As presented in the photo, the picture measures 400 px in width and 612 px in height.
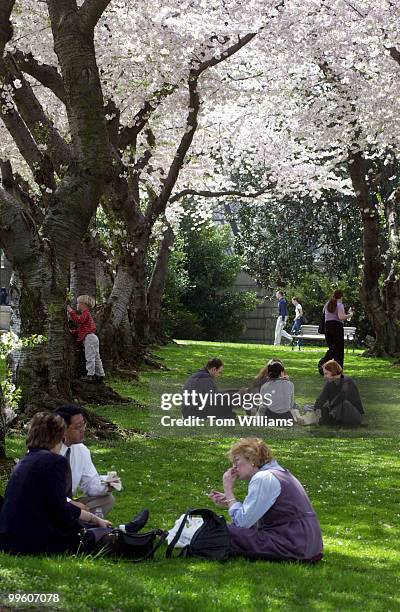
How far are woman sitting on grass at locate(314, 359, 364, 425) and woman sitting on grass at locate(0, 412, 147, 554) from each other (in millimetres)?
8131

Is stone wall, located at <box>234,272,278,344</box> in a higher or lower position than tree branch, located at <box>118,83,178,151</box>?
lower

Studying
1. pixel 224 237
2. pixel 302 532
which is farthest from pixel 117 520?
pixel 224 237

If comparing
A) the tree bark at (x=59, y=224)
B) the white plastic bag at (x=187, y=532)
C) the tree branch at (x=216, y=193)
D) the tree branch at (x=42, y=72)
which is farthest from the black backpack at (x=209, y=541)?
the tree branch at (x=216, y=193)

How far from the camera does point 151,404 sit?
17344 mm

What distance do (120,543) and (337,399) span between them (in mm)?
7938

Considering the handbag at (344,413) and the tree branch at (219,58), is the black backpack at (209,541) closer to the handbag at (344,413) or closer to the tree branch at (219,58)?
the handbag at (344,413)

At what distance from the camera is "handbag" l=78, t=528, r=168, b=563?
7188 mm

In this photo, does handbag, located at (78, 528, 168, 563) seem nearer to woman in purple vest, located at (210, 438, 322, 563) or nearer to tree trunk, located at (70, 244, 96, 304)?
woman in purple vest, located at (210, 438, 322, 563)

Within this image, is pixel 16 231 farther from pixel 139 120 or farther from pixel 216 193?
pixel 216 193

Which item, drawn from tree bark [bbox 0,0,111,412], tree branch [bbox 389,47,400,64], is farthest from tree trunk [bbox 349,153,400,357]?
tree bark [bbox 0,0,111,412]

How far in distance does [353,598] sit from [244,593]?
0.71m

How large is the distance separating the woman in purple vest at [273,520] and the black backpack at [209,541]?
0.09 m

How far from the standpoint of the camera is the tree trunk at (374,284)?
28.8 m

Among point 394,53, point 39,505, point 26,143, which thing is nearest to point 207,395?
point 26,143
